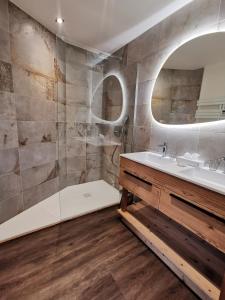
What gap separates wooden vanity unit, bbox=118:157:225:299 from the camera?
1.02 meters

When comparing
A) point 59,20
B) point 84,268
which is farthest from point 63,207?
point 59,20

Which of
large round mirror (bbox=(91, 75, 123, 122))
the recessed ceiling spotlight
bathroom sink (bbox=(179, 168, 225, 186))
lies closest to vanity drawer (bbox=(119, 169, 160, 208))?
bathroom sink (bbox=(179, 168, 225, 186))

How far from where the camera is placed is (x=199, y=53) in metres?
1.47

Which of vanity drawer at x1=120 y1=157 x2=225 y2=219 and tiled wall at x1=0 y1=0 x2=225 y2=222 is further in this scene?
tiled wall at x1=0 y1=0 x2=225 y2=222

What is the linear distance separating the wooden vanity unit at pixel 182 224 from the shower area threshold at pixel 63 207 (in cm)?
56

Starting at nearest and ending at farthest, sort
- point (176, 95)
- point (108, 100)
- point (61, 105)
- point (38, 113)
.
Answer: point (176, 95) → point (38, 113) → point (61, 105) → point (108, 100)

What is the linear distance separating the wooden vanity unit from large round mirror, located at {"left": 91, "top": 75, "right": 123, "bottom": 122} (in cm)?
114

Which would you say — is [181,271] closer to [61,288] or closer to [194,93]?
[61,288]

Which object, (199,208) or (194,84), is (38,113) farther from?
(199,208)

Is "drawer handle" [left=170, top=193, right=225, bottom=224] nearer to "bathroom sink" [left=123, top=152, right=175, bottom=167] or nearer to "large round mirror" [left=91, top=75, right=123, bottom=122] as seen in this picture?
"bathroom sink" [left=123, top=152, right=175, bottom=167]

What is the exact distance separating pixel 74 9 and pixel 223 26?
147cm

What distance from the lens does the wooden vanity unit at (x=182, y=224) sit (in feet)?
3.36

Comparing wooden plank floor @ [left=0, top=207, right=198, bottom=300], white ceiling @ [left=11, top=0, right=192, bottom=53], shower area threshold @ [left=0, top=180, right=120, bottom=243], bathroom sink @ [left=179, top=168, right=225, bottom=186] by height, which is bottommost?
wooden plank floor @ [left=0, top=207, right=198, bottom=300]

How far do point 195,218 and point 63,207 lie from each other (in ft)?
5.64
